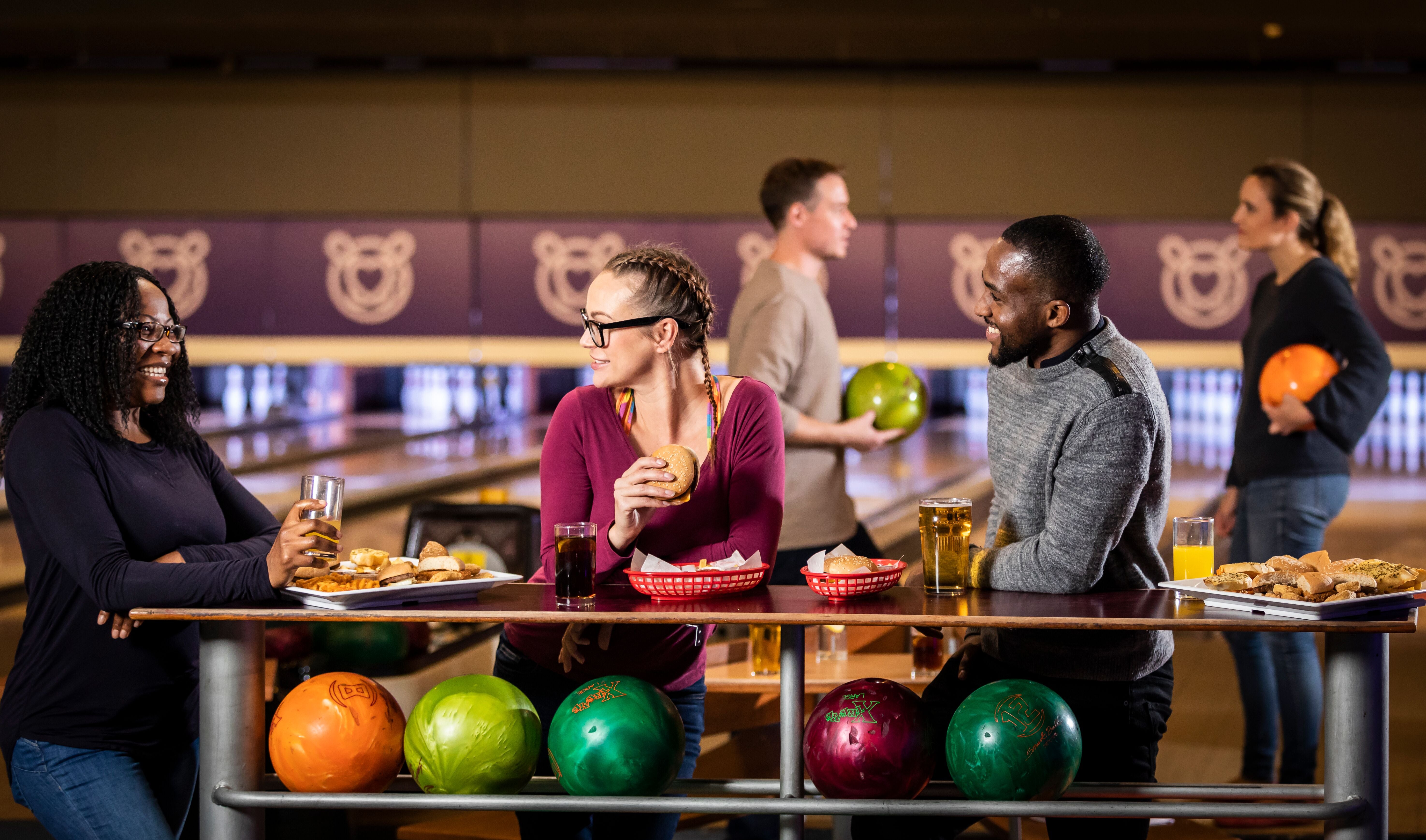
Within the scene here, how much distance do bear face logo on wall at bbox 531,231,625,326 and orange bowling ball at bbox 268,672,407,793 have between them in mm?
5170

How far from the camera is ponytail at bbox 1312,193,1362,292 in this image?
8.92 ft

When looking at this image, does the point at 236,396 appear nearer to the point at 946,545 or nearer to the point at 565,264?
the point at 565,264

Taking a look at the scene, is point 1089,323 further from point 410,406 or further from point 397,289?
point 410,406

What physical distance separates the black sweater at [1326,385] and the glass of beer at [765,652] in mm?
1163

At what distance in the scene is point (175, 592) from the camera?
1.51 metres

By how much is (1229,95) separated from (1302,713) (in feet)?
14.9

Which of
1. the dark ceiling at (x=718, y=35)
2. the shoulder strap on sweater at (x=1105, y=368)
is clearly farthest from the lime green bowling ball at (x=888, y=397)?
the dark ceiling at (x=718, y=35)

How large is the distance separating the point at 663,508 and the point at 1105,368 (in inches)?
24.1

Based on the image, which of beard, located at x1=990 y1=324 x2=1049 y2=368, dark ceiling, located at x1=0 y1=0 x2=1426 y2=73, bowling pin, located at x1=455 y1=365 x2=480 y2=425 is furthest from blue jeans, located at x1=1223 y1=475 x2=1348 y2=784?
bowling pin, located at x1=455 y1=365 x2=480 y2=425

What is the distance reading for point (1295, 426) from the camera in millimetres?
2602

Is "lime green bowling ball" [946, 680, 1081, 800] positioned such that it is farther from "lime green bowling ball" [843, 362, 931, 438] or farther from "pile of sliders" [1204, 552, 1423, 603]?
"lime green bowling ball" [843, 362, 931, 438]

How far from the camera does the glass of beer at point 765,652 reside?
2.33m

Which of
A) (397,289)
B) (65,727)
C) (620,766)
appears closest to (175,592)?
(65,727)

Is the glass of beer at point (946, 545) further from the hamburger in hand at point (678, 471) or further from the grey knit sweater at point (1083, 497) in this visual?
the hamburger in hand at point (678, 471)
